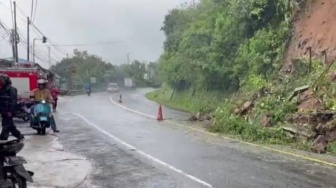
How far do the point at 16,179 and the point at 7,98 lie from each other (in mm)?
4096

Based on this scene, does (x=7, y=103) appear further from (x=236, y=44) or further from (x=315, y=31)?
(x=236, y=44)

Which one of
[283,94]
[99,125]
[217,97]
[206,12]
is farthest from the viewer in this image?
[206,12]

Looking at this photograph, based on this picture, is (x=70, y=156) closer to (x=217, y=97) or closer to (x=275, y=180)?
(x=275, y=180)

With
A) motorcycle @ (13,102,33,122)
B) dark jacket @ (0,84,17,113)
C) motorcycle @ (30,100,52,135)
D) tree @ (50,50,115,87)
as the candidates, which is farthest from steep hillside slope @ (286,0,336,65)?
tree @ (50,50,115,87)

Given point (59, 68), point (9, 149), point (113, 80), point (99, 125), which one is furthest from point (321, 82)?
point (113, 80)

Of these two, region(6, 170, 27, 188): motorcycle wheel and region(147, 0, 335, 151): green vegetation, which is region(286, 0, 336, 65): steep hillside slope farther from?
region(6, 170, 27, 188): motorcycle wheel

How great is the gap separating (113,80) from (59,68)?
50.6ft

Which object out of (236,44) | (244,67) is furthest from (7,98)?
(236,44)

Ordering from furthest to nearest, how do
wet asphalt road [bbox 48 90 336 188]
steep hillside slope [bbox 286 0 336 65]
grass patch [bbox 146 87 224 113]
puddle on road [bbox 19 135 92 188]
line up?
grass patch [bbox 146 87 224 113]
steep hillside slope [bbox 286 0 336 65]
puddle on road [bbox 19 135 92 188]
wet asphalt road [bbox 48 90 336 188]

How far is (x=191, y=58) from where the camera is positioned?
3406 centimetres

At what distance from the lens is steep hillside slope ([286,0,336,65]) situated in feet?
61.5

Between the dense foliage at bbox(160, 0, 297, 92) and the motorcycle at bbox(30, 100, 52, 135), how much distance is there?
867 centimetres

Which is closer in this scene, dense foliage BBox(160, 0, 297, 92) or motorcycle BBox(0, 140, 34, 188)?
motorcycle BBox(0, 140, 34, 188)

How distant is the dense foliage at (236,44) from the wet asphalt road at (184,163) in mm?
6757
